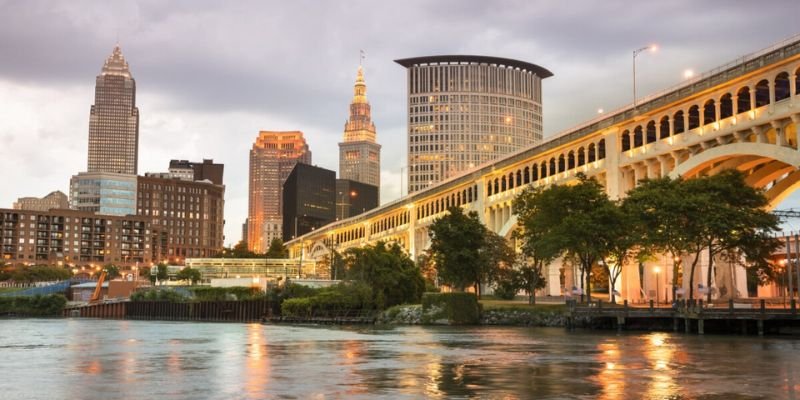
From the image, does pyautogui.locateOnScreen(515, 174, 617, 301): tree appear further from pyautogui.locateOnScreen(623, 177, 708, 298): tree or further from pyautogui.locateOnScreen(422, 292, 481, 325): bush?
pyautogui.locateOnScreen(422, 292, 481, 325): bush

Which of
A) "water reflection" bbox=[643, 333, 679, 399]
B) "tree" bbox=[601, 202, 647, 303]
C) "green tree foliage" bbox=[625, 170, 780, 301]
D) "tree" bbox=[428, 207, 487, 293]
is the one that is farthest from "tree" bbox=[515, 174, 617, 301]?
"water reflection" bbox=[643, 333, 679, 399]

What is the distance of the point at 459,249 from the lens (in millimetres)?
112000

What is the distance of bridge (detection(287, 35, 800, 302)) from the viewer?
7738cm

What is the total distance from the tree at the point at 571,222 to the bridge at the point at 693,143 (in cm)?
699

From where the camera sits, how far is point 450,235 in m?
111

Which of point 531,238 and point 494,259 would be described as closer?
point 531,238

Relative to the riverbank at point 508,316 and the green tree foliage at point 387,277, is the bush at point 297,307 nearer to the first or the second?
the green tree foliage at point 387,277

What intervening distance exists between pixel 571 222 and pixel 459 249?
89.8 ft

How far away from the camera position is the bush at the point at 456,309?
330ft

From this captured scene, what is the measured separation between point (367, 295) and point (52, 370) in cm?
7811

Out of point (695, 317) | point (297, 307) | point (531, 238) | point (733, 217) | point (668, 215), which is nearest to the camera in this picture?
point (695, 317)

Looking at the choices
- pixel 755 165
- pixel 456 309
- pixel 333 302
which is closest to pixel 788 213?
pixel 755 165

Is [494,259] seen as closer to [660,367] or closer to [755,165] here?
[755,165]

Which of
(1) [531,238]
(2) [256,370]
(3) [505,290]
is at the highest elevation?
(1) [531,238]
